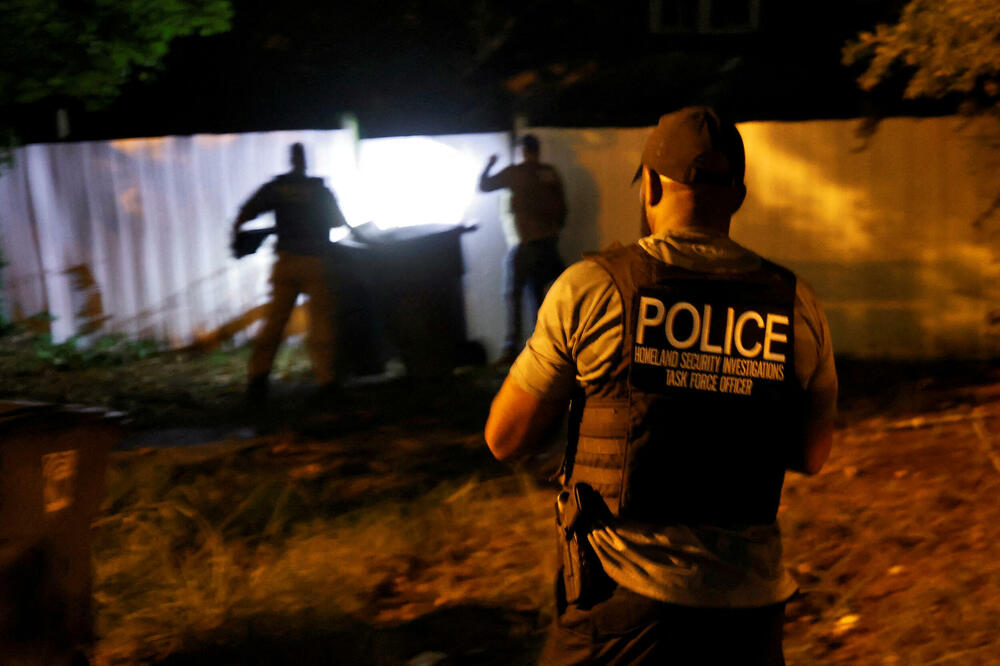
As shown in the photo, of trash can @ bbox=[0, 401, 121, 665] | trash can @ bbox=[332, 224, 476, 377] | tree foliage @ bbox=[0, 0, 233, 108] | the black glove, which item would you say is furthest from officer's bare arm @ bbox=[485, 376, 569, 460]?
tree foliage @ bbox=[0, 0, 233, 108]

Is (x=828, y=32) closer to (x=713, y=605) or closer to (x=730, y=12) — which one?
(x=730, y=12)

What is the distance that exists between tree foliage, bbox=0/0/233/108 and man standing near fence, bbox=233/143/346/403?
8.23ft

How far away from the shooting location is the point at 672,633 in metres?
1.85

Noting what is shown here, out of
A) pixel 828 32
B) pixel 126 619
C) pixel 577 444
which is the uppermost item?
pixel 828 32

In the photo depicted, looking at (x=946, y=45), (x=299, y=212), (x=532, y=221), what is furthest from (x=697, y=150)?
(x=532, y=221)

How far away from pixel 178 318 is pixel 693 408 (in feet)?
28.7

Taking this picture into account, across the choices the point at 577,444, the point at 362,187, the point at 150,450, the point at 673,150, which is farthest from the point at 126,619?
the point at 362,187

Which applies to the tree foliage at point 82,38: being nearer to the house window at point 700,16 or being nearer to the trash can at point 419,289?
the trash can at point 419,289

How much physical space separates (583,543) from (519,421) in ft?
0.89

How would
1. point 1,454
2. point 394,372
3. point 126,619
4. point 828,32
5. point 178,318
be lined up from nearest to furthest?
point 1,454 < point 126,619 < point 394,372 < point 178,318 < point 828,32

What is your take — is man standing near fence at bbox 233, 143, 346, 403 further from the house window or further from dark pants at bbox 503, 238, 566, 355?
the house window

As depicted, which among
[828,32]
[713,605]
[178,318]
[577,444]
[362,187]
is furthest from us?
[828,32]

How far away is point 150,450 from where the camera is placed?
20.5 ft

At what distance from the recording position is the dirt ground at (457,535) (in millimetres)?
3789
